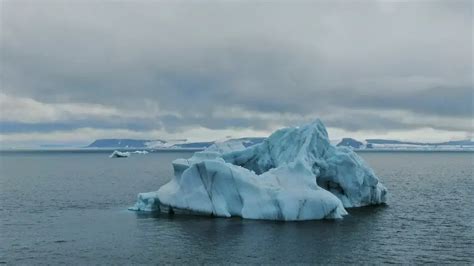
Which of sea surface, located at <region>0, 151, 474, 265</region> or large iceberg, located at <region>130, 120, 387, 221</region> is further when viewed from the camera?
large iceberg, located at <region>130, 120, 387, 221</region>

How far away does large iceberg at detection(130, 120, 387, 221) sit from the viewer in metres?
40.2

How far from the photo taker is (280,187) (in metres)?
41.2

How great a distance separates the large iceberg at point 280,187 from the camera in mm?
40219

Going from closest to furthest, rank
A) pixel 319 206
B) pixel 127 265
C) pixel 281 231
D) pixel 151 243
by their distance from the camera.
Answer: pixel 127 265, pixel 151 243, pixel 281 231, pixel 319 206

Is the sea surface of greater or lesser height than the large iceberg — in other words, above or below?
below

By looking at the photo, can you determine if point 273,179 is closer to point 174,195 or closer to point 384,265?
point 174,195

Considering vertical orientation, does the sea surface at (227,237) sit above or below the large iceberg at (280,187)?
below

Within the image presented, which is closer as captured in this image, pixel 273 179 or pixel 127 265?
pixel 127 265

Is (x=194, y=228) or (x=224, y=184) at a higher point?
(x=224, y=184)

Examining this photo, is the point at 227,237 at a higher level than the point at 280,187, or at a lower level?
lower

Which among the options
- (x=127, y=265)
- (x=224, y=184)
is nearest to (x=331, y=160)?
(x=224, y=184)

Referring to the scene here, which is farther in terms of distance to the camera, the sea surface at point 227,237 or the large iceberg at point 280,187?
the large iceberg at point 280,187

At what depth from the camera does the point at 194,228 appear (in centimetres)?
3669

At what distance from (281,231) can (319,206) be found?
595 cm
